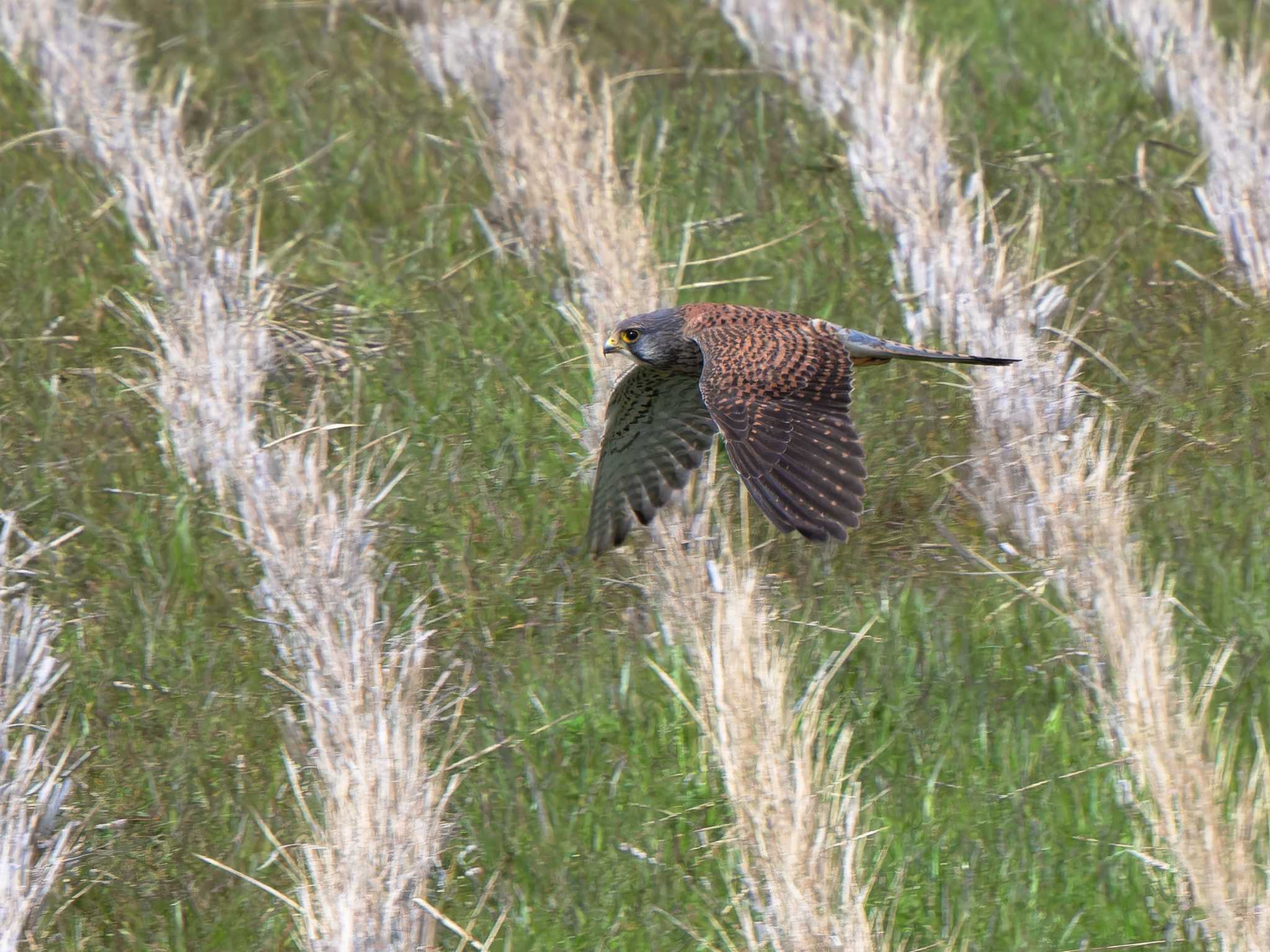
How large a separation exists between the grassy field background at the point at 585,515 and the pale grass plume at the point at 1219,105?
0.41ft

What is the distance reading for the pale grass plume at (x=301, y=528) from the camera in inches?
169

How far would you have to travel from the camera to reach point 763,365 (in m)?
5.34

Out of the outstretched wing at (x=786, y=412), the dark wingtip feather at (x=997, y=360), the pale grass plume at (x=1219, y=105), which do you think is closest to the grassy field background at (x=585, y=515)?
the pale grass plume at (x=1219, y=105)

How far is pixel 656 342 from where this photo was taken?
563 centimetres

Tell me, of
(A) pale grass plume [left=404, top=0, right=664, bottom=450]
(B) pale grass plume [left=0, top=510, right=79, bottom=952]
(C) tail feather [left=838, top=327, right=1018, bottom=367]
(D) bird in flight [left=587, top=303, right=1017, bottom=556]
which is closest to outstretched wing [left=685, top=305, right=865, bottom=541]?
(D) bird in flight [left=587, top=303, right=1017, bottom=556]

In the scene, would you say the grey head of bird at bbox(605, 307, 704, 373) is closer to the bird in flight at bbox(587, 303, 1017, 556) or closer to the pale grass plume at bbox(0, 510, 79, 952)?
the bird in flight at bbox(587, 303, 1017, 556)

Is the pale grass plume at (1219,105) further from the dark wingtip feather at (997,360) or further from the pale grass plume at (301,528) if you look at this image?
the pale grass plume at (301,528)

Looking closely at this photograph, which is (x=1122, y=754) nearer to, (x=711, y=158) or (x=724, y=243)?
(x=724, y=243)

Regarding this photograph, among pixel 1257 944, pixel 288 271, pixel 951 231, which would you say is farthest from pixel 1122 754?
pixel 288 271

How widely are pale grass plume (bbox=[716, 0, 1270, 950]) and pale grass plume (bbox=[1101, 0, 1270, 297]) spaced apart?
71 centimetres

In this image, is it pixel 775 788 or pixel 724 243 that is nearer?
pixel 775 788

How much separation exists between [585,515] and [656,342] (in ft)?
1.96

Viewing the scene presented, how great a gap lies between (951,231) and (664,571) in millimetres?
2021

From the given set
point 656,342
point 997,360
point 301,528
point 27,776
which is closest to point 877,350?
point 997,360
